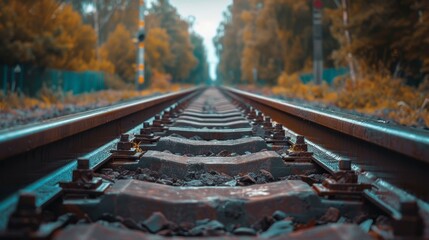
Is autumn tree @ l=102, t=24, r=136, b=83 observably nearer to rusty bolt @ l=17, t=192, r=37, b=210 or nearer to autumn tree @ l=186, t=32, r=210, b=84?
rusty bolt @ l=17, t=192, r=37, b=210

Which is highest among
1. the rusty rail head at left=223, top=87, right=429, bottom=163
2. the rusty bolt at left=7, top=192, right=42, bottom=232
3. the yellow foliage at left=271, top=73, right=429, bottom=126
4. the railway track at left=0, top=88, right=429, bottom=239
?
the rusty rail head at left=223, top=87, right=429, bottom=163

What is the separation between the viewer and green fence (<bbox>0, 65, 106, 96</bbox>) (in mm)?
19047

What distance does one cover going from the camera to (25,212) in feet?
5.97

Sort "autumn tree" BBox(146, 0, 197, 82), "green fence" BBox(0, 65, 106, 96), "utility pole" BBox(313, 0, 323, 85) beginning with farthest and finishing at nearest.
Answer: "autumn tree" BBox(146, 0, 197, 82)
"utility pole" BBox(313, 0, 323, 85)
"green fence" BBox(0, 65, 106, 96)

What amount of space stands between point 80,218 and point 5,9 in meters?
18.4

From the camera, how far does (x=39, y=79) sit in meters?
22.6

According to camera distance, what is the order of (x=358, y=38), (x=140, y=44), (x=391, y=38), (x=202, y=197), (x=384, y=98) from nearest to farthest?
(x=202, y=197) < (x=384, y=98) < (x=391, y=38) < (x=358, y=38) < (x=140, y=44)

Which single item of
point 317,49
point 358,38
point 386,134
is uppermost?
point 358,38

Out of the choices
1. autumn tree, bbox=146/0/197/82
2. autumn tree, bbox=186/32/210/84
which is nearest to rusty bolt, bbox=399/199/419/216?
autumn tree, bbox=146/0/197/82

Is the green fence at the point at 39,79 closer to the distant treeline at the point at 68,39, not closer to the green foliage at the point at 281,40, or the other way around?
the distant treeline at the point at 68,39

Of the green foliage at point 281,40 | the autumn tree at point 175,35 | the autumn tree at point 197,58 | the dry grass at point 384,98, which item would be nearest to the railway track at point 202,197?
the dry grass at point 384,98

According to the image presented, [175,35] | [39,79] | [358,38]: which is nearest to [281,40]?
[39,79]

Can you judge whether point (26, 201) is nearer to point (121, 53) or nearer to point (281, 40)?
point (281, 40)

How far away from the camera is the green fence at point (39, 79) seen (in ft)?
62.5
